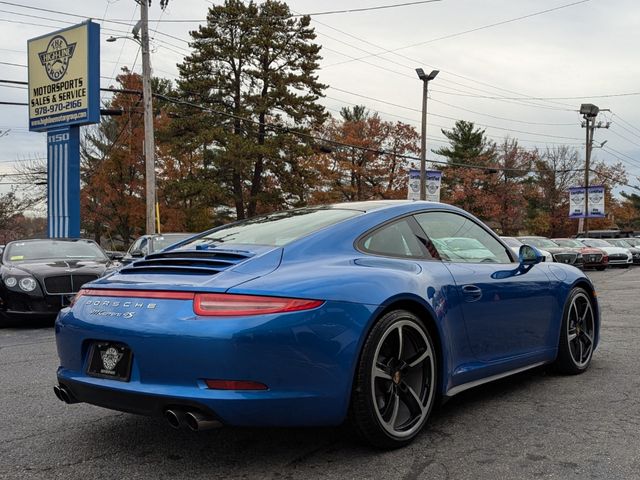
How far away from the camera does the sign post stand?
1909 centimetres

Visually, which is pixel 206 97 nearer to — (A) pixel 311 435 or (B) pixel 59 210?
(B) pixel 59 210

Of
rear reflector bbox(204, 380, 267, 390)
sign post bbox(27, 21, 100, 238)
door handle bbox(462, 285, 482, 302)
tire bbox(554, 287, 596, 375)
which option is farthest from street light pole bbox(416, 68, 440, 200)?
rear reflector bbox(204, 380, 267, 390)

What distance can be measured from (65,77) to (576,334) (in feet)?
60.4

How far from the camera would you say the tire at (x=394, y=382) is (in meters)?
3.23

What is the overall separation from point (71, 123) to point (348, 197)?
2918 centimetres

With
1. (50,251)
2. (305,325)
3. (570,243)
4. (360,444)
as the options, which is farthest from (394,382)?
(570,243)

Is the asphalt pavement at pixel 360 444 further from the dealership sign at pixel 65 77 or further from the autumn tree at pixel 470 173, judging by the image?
the autumn tree at pixel 470 173

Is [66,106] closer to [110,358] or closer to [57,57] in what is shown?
[57,57]

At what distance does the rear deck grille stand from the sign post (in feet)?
54.4

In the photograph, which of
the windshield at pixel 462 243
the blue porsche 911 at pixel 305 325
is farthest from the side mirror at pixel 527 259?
the windshield at pixel 462 243

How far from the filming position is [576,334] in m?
5.22

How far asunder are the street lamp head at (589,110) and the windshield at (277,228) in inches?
1809

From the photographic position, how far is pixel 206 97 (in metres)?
39.6

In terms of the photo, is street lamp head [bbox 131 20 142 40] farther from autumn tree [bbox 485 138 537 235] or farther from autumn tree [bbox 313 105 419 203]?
autumn tree [bbox 485 138 537 235]
